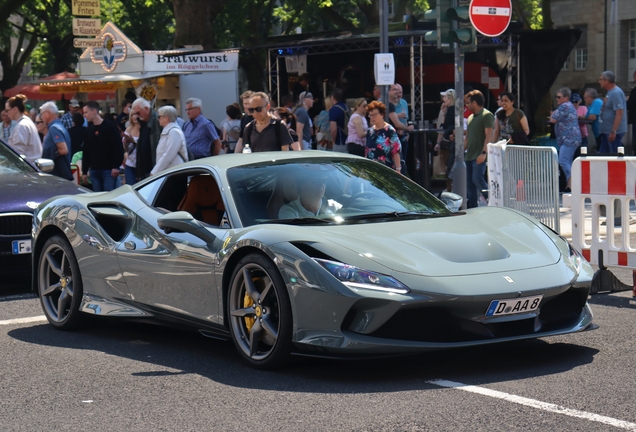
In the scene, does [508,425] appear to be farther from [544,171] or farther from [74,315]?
[544,171]

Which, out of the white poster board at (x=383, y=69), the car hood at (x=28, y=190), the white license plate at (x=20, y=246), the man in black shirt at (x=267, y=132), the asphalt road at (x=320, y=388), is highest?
the white poster board at (x=383, y=69)

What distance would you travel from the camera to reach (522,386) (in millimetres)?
5379

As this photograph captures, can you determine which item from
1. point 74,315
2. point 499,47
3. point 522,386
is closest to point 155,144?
point 74,315

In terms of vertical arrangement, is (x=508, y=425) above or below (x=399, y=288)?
below

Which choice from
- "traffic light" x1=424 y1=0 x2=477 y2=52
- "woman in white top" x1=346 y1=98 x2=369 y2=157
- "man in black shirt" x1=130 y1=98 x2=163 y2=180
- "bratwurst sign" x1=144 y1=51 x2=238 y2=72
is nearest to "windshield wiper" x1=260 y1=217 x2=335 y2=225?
"man in black shirt" x1=130 y1=98 x2=163 y2=180

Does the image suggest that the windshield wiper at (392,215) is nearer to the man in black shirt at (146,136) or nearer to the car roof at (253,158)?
the car roof at (253,158)

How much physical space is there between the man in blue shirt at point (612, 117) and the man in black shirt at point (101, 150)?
806 cm

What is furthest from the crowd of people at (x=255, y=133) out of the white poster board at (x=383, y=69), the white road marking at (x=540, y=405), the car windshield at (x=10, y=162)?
the white road marking at (x=540, y=405)

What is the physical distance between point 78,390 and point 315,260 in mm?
1435

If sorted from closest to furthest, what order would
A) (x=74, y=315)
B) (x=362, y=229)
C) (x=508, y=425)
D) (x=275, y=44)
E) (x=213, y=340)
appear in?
(x=508, y=425) < (x=362, y=229) < (x=213, y=340) < (x=74, y=315) < (x=275, y=44)

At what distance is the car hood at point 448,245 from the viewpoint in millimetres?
5691

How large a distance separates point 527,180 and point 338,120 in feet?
28.0

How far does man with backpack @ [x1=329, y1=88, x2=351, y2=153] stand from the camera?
18781 mm

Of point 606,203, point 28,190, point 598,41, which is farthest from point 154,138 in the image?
point 598,41
